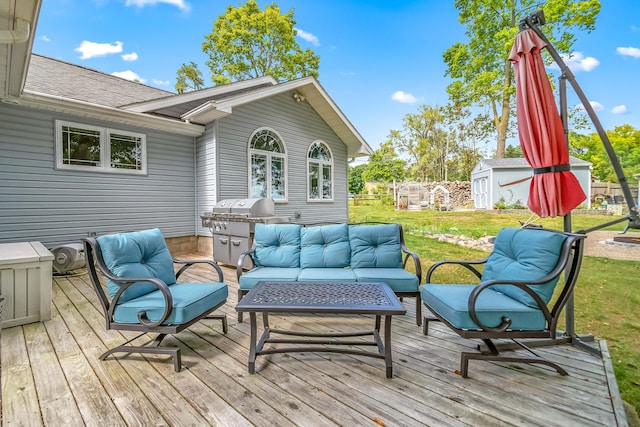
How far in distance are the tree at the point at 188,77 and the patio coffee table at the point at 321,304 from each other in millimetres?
18066

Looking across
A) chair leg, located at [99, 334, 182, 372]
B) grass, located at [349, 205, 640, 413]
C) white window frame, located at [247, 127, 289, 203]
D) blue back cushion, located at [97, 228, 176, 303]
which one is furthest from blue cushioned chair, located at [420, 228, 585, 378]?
white window frame, located at [247, 127, 289, 203]

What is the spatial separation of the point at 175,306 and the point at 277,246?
4.99ft

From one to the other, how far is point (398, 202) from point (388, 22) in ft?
28.8

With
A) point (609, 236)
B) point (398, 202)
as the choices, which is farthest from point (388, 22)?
point (609, 236)

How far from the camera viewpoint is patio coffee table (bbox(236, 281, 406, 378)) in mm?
2004

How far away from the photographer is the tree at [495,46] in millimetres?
8906

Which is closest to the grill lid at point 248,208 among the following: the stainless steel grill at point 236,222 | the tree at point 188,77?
the stainless steel grill at point 236,222

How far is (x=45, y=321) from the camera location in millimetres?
2996

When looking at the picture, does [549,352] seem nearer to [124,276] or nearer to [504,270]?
[504,270]

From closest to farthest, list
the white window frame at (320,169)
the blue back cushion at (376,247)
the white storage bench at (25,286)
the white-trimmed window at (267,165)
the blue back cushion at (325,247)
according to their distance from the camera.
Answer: the white storage bench at (25,286) < the blue back cushion at (376,247) < the blue back cushion at (325,247) < the white-trimmed window at (267,165) < the white window frame at (320,169)

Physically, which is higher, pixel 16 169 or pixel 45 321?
pixel 16 169

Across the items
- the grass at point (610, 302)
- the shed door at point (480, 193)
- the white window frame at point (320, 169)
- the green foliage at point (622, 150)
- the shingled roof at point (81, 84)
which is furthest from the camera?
the shed door at point (480, 193)

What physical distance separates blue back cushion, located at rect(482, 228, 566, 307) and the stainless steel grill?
11.3ft

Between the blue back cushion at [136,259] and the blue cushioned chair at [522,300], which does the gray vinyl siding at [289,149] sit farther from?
the blue cushioned chair at [522,300]
